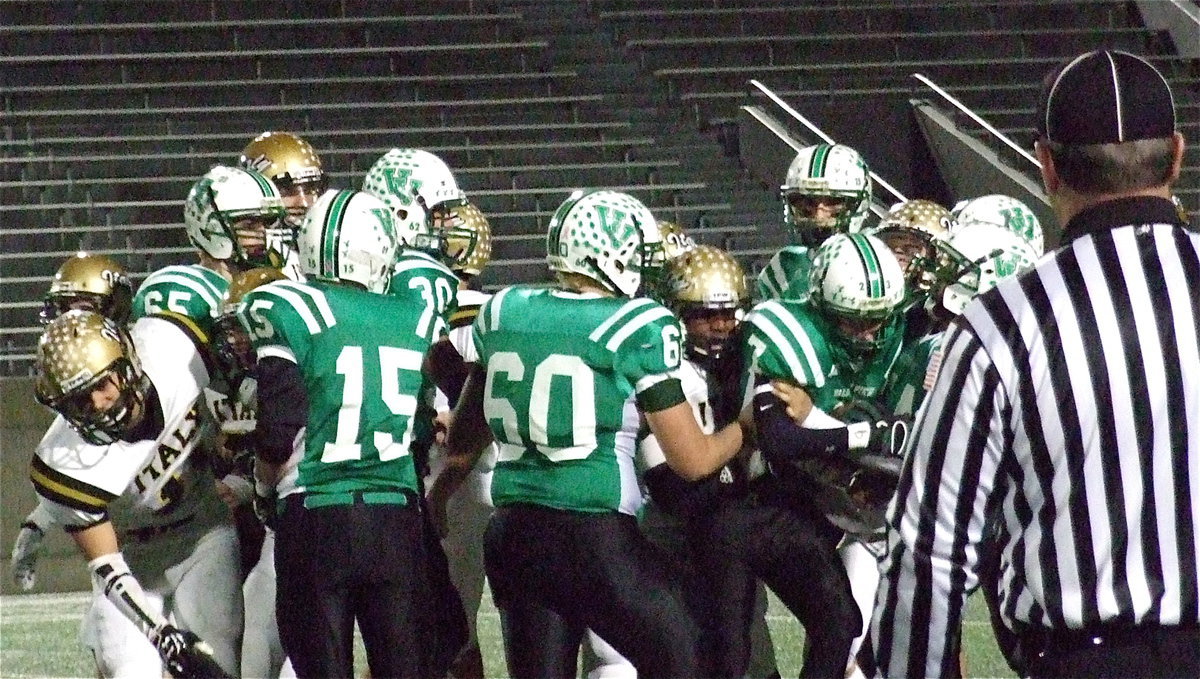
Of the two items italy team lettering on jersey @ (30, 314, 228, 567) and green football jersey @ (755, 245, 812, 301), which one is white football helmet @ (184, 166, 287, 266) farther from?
green football jersey @ (755, 245, 812, 301)

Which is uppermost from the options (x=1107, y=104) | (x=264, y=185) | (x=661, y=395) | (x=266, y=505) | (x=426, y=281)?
(x=1107, y=104)

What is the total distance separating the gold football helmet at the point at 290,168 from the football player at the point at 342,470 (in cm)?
155

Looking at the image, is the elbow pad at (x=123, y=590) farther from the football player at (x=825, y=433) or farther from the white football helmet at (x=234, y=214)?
the football player at (x=825, y=433)

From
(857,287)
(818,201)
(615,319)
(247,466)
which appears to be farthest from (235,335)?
(818,201)

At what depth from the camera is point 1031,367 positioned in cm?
208

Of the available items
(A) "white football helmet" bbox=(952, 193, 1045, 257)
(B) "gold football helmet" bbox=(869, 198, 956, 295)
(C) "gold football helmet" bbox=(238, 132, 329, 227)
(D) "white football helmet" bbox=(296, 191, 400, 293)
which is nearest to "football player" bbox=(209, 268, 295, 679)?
(D) "white football helmet" bbox=(296, 191, 400, 293)

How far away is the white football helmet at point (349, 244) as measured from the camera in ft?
13.7

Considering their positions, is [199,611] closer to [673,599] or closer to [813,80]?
[673,599]

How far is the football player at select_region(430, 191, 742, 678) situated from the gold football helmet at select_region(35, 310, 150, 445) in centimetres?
81

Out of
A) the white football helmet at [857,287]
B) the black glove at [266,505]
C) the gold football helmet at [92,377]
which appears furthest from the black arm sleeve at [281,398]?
the white football helmet at [857,287]

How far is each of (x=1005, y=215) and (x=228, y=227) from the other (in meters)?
2.43

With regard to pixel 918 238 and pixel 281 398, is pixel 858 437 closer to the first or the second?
pixel 918 238

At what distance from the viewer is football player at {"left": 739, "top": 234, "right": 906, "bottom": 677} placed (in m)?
4.45

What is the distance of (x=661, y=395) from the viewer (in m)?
3.88
